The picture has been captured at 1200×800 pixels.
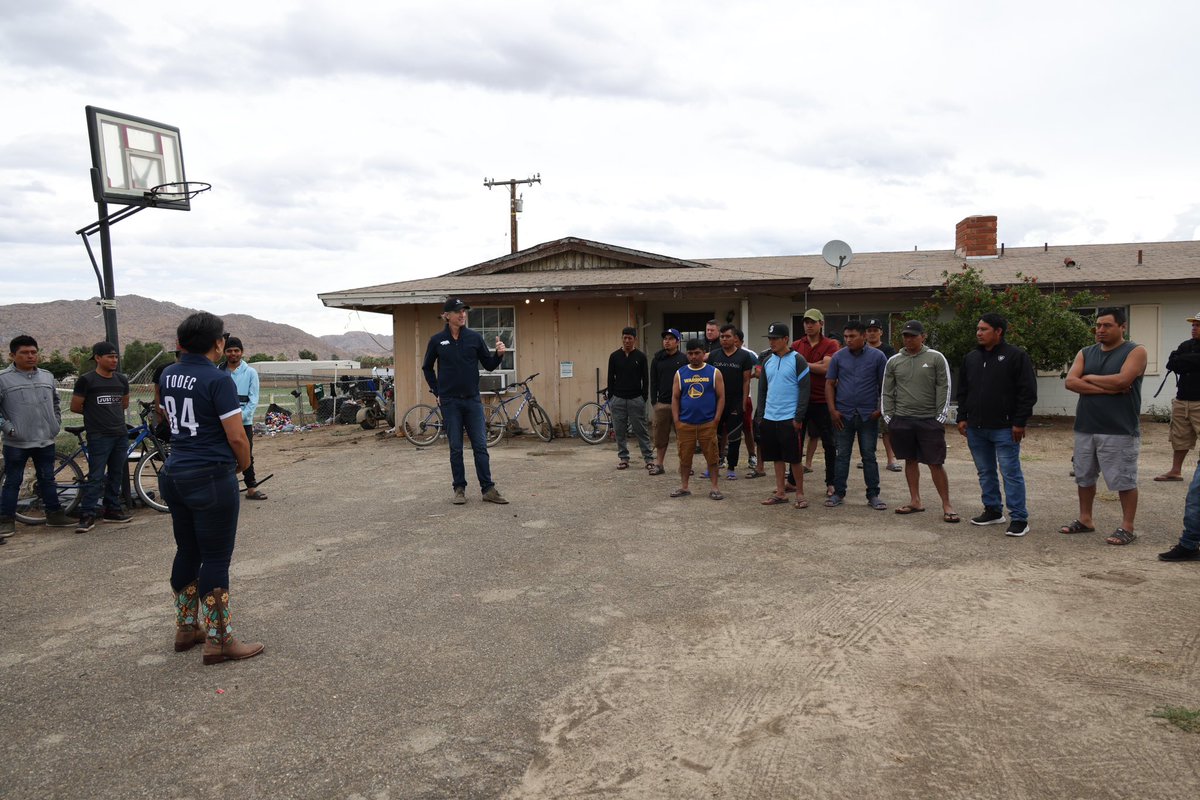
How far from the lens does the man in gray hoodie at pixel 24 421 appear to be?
6285 mm

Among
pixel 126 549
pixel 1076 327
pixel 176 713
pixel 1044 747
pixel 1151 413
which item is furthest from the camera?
pixel 1151 413

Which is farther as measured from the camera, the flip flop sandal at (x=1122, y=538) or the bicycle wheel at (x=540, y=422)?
the bicycle wheel at (x=540, y=422)

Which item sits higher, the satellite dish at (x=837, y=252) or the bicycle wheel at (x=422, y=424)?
the satellite dish at (x=837, y=252)

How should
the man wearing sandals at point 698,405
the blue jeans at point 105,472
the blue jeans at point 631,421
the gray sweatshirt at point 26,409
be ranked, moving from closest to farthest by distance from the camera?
the gray sweatshirt at point 26,409, the blue jeans at point 105,472, the man wearing sandals at point 698,405, the blue jeans at point 631,421

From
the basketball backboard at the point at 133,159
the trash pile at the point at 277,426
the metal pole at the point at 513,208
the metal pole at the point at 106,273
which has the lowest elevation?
the trash pile at the point at 277,426

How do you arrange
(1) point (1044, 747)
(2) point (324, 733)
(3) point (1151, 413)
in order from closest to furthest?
(1) point (1044, 747), (2) point (324, 733), (3) point (1151, 413)

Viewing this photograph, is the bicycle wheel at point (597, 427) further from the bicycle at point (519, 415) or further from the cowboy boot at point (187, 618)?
the cowboy boot at point (187, 618)

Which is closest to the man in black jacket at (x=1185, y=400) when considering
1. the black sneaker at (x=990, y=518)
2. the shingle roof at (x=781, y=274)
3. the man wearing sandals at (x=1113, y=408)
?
the man wearing sandals at (x=1113, y=408)

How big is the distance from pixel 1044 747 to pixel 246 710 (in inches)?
124

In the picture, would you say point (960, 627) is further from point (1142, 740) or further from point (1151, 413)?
point (1151, 413)

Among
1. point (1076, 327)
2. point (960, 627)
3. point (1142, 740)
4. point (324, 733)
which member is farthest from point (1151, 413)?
point (324, 733)

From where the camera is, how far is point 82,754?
283cm

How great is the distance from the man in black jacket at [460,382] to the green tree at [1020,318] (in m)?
9.47

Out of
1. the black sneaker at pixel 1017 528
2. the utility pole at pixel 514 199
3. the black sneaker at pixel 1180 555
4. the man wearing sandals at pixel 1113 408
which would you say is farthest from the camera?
the utility pole at pixel 514 199
